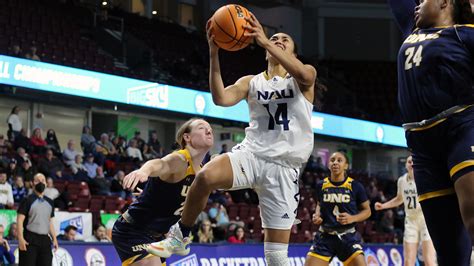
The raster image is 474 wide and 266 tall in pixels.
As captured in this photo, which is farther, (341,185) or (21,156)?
(21,156)

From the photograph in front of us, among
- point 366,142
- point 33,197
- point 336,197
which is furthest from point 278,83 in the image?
point 366,142

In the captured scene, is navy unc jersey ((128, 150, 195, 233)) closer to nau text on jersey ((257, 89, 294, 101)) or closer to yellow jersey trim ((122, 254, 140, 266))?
yellow jersey trim ((122, 254, 140, 266))

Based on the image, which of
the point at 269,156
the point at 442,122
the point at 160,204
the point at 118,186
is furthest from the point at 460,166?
the point at 118,186

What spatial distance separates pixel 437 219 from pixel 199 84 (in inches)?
854

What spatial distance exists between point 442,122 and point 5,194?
438 inches

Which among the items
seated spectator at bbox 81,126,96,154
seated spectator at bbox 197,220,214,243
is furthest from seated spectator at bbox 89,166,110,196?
seated spectator at bbox 197,220,214,243

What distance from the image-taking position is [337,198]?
10406 mm

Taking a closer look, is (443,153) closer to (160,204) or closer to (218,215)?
(160,204)

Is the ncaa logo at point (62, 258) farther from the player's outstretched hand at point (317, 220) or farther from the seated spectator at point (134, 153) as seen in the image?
the seated spectator at point (134, 153)

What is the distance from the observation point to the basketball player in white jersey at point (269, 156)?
6137mm

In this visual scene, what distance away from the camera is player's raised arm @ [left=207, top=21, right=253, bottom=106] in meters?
6.13

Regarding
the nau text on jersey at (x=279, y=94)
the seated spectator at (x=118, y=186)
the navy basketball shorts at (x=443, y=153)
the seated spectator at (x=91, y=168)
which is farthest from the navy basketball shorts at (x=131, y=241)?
Answer: the seated spectator at (x=91, y=168)

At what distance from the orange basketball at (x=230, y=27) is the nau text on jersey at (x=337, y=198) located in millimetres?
4759

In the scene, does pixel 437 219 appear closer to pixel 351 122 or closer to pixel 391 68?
pixel 351 122
